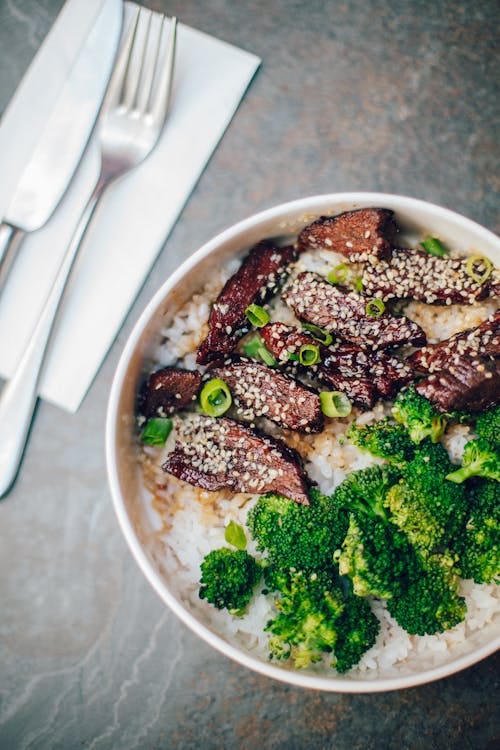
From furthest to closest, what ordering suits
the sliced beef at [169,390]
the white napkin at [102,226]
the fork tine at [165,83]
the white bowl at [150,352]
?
the white napkin at [102,226]
the fork tine at [165,83]
the sliced beef at [169,390]
the white bowl at [150,352]

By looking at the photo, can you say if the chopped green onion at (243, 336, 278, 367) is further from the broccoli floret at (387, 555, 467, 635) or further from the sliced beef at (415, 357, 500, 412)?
the broccoli floret at (387, 555, 467, 635)

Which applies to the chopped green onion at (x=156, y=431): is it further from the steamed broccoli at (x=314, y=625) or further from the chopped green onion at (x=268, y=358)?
the steamed broccoli at (x=314, y=625)

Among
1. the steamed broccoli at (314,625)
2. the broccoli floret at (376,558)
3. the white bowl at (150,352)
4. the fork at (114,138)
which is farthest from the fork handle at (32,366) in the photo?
the broccoli floret at (376,558)

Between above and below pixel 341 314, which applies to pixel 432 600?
below

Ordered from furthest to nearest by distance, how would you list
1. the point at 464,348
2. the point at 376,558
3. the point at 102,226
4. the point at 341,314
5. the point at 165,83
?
the point at 102,226, the point at 165,83, the point at 341,314, the point at 464,348, the point at 376,558

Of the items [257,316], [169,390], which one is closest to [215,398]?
[169,390]

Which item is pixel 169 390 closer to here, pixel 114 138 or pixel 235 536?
pixel 235 536

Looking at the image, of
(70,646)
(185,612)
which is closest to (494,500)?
(185,612)
